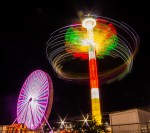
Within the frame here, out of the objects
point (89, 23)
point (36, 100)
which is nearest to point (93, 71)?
point (89, 23)

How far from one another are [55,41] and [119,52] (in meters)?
7.06

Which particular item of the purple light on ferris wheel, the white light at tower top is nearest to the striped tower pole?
the white light at tower top

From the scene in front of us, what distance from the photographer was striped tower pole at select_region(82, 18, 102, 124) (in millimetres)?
24188

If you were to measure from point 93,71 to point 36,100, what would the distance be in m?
7.81

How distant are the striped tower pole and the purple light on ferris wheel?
4783mm

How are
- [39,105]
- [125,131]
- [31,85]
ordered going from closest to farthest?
[125,131] → [39,105] → [31,85]

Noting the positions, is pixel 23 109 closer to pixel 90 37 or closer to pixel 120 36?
pixel 90 37

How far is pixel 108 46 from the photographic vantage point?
2603 cm

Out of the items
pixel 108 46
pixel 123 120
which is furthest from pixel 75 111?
pixel 123 120

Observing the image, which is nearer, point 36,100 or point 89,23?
point 36,100

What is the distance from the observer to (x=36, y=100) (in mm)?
26516

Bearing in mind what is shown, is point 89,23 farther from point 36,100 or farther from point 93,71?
point 36,100

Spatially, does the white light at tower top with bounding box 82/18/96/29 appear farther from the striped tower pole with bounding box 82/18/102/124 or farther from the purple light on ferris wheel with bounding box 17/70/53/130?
the purple light on ferris wheel with bounding box 17/70/53/130

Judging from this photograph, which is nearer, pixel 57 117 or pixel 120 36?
pixel 120 36
